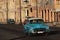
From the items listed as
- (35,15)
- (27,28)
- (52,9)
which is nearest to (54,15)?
(52,9)

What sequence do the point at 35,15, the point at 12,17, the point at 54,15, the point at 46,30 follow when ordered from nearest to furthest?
the point at 46,30 < the point at 54,15 < the point at 35,15 < the point at 12,17

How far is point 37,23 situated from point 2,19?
57461 millimetres

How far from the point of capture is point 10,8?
79375 mm

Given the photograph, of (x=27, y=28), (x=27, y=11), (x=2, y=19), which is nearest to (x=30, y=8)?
(x=27, y=11)

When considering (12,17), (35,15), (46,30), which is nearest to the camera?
(46,30)

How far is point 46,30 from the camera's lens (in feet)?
80.8

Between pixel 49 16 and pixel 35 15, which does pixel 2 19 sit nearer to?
pixel 35 15

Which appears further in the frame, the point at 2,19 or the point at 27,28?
the point at 2,19

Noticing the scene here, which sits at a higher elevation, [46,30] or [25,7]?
[25,7]

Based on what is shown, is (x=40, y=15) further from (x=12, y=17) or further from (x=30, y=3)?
(x=12, y=17)

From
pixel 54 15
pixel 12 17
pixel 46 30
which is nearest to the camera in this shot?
pixel 46 30

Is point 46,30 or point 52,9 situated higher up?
point 52,9

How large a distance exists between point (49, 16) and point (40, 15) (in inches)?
128

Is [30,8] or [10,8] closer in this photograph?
[30,8]
